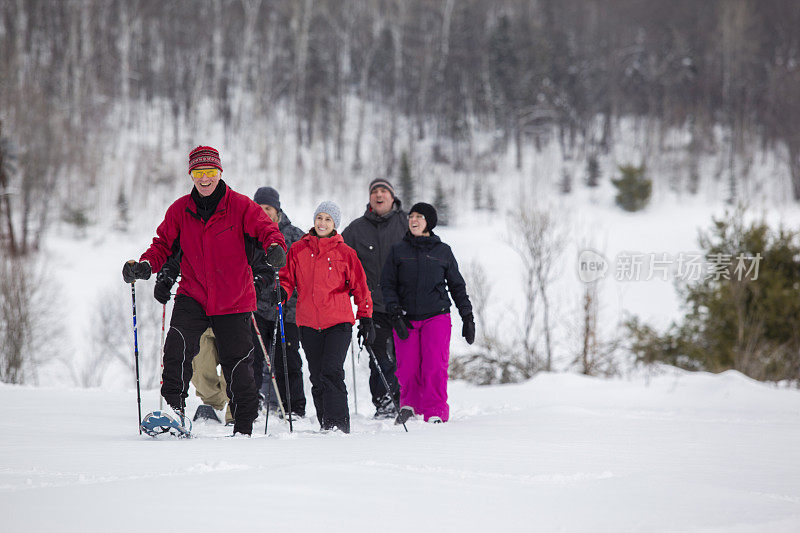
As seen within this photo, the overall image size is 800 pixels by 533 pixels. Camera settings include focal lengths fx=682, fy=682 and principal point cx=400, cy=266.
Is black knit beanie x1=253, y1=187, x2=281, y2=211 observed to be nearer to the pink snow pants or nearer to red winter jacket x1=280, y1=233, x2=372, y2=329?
red winter jacket x1=280, y1=233, x2=372, y2=329

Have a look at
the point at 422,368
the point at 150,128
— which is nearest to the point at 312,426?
the point at 422,368

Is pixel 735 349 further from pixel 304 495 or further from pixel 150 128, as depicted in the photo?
pixel 150 128

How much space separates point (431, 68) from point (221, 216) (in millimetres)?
33861

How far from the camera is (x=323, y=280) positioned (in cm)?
464

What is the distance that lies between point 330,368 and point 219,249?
1131 millimetres

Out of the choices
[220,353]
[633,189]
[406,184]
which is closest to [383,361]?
[220,353]

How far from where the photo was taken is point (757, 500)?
2.64 meters

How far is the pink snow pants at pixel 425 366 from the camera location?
5414mm

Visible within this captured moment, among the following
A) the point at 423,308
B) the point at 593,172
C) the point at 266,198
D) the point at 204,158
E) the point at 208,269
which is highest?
the point at 593,172

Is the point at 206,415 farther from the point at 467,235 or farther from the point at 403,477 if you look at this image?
the point at 467,235

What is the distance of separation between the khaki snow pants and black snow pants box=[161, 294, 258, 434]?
0.95 m

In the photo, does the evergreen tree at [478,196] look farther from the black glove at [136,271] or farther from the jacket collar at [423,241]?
the black glove at [136,271]

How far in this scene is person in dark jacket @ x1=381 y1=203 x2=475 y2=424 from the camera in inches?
213

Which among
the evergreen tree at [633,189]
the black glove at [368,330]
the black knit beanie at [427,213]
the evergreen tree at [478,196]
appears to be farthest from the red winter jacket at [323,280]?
the evergreen tree at [633,189]
